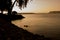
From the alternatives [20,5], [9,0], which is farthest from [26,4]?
[9,0]

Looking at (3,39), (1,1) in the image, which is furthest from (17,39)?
(1,1)

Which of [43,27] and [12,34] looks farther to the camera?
[43,27]

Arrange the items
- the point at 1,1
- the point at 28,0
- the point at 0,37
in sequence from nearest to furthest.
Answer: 1. the point at 0,37
2. the point at 1,1
3. the point at 28,0

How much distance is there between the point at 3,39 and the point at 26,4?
12.2 metres

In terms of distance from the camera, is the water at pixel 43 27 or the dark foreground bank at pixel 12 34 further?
the water at pixel 43 27

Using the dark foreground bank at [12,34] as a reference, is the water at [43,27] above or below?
below

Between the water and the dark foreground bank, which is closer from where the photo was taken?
the dark foreground bank

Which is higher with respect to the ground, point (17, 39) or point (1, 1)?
point (1, 1)

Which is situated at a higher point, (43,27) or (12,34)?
(12,34)

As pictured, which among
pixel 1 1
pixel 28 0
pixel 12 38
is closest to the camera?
pixel 12 38

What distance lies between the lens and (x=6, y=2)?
750 inches

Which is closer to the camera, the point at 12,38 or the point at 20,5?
the point at 12,38

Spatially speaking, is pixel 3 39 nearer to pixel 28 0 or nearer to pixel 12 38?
pixel 12 38

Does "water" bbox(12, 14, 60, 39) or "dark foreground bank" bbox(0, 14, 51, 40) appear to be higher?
"dark foreground bank" bbox(0, 14, 51, 40)
